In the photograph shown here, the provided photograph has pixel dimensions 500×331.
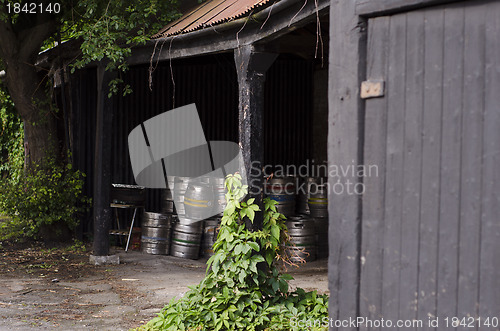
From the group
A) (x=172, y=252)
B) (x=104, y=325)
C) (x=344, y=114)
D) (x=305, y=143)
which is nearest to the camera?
(x=344, y=114)

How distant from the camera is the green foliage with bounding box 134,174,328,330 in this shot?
496 centimetres

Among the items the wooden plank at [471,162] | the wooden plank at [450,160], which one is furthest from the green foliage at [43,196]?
the wooden plank at [471,162]

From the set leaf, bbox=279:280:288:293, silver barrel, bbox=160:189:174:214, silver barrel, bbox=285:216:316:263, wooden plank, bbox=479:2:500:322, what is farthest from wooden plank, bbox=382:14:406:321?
silver barrel, bbox=160:189:174:214

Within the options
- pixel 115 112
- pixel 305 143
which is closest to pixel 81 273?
pixel 115 112

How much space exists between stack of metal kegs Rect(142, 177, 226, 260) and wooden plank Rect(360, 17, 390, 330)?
4.96 m

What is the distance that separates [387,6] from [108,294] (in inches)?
182

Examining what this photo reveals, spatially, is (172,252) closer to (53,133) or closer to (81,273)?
(81,273)

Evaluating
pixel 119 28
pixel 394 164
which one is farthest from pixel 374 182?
pixel 119 28

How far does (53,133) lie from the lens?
31.3ft

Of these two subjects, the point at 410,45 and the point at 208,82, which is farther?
the point at 208,82

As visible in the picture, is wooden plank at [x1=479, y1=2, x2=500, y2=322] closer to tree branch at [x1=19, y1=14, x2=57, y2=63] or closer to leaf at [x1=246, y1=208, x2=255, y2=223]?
leaf at [x1=246, y1=208, x2=255, y2=223]

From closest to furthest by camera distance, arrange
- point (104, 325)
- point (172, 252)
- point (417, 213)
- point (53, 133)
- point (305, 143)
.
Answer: point (417, 213), point (104, 325), point (172, 252), point (53, 133), point (305, 143)

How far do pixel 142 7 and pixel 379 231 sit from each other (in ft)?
17.4

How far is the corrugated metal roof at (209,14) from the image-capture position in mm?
5859
